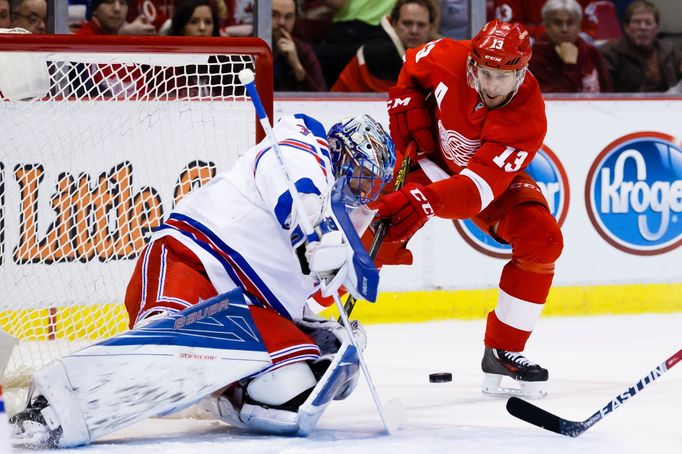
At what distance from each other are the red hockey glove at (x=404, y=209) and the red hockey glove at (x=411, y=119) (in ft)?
1.62

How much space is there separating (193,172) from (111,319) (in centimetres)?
52

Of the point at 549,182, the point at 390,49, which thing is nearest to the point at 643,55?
the point at 549,182

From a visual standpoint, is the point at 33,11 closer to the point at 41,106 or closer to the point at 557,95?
the point at 41,106

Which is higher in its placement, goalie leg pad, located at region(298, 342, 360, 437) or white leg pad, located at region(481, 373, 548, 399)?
goalie leg pad, located at region(298, 342, 360, 437)

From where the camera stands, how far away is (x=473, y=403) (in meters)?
3.34

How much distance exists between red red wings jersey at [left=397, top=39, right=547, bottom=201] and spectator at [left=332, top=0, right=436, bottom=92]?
1.11m

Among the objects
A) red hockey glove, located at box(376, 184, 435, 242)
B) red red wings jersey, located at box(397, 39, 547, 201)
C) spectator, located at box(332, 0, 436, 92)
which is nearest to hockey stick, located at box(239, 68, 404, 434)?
red hockey glove, located at box(376, 184, 435, 242)

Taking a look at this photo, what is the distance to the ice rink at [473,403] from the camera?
8.82ft

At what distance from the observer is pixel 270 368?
2.78m

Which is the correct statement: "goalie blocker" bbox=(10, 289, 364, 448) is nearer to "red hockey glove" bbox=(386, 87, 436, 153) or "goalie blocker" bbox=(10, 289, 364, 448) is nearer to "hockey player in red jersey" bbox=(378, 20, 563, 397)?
"hockey player in red jersey" bbox=(378, 20, 563, 397)

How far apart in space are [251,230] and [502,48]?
86 centimetres

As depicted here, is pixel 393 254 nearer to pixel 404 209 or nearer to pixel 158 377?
pixel 404 209

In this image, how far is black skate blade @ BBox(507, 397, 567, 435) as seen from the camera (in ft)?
9.15

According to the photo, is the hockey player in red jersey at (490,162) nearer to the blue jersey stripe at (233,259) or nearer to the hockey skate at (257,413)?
the blue jersey stripe at (233,259)
